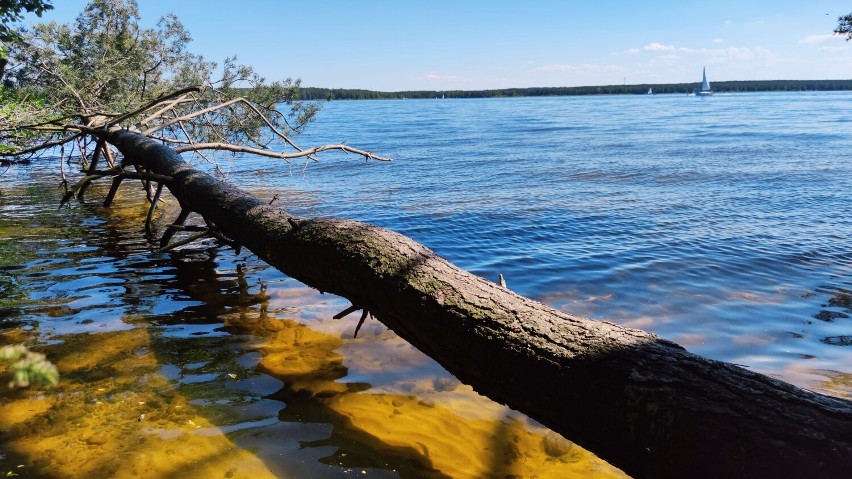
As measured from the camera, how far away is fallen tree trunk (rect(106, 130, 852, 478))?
1838 mm

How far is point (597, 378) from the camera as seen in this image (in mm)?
2256

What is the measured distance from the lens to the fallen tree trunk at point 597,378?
1838 millimetres

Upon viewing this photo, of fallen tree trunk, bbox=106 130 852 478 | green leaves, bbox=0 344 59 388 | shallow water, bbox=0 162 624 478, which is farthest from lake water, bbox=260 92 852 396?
green leaves, bbox=0 344 59 388

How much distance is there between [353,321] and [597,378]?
11.0 feet

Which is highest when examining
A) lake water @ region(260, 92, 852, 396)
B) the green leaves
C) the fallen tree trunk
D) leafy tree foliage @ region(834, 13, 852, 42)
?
leafy tree foliage @ region(834, 13, 852, 42)

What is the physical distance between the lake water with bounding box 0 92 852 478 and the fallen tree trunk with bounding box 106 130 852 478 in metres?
0.76

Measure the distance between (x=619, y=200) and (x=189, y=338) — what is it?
1035cm

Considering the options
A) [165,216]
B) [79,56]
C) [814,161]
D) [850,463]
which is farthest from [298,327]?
[814,161]

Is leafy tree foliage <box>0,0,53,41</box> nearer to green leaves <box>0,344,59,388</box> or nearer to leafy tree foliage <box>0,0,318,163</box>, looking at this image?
leafy tree foliage <box>0,0,318,163</box>

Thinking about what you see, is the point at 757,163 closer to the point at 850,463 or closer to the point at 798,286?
the point at 798,286

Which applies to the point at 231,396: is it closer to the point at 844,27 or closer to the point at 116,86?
the point at 844,27

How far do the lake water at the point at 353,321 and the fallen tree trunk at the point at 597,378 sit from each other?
76 centimetres

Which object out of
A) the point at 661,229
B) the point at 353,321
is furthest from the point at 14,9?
the point at 661,229

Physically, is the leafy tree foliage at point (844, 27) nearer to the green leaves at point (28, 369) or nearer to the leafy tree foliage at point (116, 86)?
the green leaves at point (28, 369)
